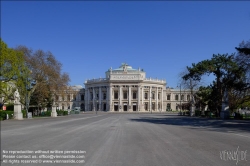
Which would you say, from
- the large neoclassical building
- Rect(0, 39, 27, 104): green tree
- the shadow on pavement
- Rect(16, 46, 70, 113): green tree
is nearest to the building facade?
the large neoclassical building

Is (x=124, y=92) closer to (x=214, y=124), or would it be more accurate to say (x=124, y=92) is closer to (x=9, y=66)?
(x=9, y=66)

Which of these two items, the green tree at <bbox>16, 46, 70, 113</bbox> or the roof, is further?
the roof

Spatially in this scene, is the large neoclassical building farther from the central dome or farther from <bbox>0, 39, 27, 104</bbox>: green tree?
<bbox>0, 39, 27, 104</bbox>: green tree

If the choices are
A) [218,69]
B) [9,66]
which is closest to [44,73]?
[9,66]

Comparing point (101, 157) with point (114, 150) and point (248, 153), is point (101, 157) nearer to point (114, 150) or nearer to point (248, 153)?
point (114, 150)

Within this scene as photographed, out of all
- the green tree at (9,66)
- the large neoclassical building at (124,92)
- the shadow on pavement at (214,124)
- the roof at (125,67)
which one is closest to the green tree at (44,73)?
the green tree at (9,66)

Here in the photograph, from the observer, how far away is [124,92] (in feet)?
401

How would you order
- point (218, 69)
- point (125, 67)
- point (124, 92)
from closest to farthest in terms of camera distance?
1. point (218, 69)
2. point (124, 92)
3. point (125, 67)

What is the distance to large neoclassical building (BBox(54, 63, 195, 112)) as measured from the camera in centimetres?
11838

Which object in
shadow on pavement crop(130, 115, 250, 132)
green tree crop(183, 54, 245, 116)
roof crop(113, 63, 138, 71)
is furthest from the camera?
roof crop(113, 63, 138, 71)

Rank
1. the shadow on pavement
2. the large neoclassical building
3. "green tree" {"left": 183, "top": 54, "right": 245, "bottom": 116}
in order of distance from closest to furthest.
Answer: the shadow on pavement
"green tree" {"left": 183, "top": 54, "right": 245, "bottom": 116}
the large neoclassical building

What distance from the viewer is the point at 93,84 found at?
124938 millimetres

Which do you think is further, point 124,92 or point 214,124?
point 124,92

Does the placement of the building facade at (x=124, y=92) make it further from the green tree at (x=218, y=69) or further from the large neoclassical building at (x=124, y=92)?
the green tree at (x=218, y=69)
